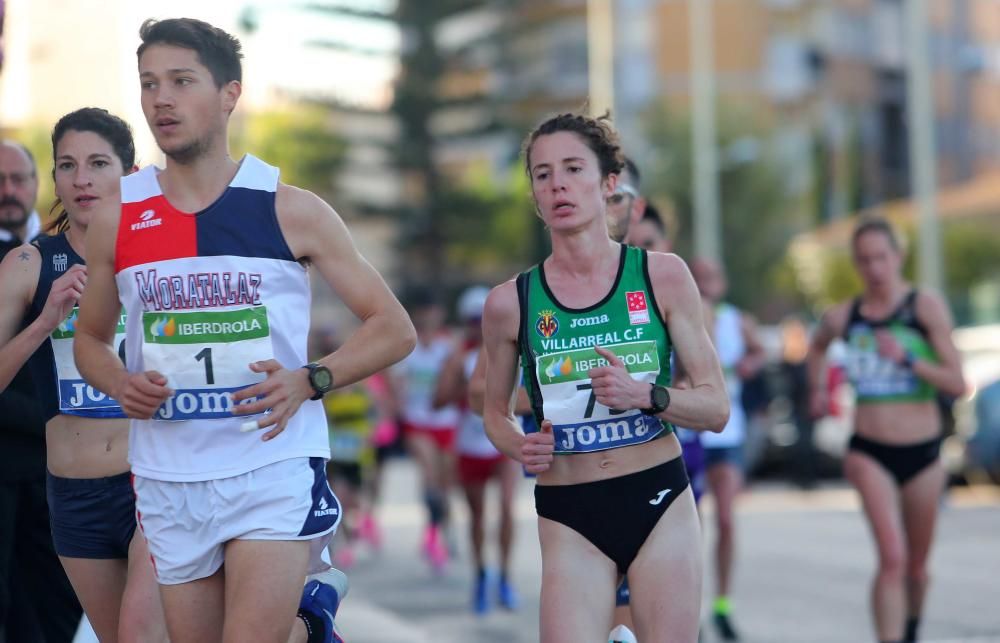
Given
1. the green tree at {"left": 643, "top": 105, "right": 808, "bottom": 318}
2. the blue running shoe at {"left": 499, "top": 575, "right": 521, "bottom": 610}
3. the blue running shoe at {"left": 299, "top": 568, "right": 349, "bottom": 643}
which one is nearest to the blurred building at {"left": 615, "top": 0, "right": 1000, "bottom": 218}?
the green tree at {"left": 643, "top": 105, "right": 808, "bottom": 318}

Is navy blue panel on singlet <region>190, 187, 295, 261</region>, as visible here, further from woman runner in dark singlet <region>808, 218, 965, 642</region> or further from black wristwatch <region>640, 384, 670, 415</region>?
woman runner in dark singlet <region>808, 218, 965, 642</region>

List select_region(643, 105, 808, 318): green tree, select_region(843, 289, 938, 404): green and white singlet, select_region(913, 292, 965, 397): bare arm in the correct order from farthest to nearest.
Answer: select_region(643, 105, 808, 318): green tree → select_region(843, 289, 938, 404): green and white singlet → select_region(913, 292, 965, 397): bare arm

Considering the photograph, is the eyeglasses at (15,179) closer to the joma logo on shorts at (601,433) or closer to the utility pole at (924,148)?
the joma logo on shorts at (601,433)

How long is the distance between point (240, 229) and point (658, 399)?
1445mm

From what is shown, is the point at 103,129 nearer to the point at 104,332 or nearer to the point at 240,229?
the point at 104,332

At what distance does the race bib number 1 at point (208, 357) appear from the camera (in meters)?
4.76

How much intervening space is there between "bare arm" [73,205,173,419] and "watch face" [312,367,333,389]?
15.4 inches

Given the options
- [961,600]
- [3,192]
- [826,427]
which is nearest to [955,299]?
[826,427]

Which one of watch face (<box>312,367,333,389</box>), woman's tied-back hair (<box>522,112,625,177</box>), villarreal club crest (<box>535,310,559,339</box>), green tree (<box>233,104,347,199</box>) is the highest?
green tree (<box>233,104,347,199</box>)

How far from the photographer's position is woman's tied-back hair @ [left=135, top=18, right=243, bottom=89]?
4.82m

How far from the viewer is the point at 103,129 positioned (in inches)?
237

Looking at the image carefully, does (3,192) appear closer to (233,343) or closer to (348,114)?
(233,343)

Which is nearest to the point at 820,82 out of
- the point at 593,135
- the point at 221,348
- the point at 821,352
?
the point at 821,352

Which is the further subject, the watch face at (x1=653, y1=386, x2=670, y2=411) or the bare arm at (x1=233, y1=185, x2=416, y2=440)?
the watch face at (x1=653, y1=386, x2=670, y2=411)
